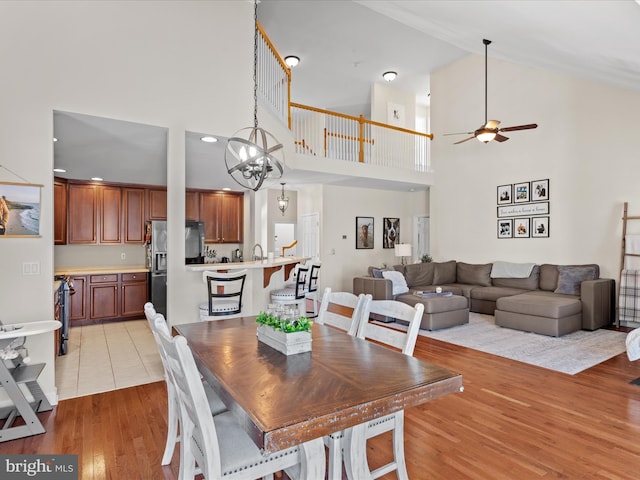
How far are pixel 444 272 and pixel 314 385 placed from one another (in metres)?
6.65

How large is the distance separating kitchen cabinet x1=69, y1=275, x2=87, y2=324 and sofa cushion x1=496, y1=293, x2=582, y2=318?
640cm

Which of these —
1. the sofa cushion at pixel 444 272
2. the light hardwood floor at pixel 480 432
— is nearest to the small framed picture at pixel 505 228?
the sofa cushion at pixel 444 272

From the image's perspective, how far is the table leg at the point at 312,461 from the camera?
1443 millimetres

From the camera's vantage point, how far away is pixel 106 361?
4047 mm

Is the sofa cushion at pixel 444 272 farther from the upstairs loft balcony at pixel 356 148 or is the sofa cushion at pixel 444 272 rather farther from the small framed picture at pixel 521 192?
the upstairs loft balcony at pixel 356 148

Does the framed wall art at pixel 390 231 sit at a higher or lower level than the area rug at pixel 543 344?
higher

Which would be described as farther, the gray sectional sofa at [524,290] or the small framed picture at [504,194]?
the small framed picture at [504,194]

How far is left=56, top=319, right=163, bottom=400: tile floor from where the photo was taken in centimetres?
339

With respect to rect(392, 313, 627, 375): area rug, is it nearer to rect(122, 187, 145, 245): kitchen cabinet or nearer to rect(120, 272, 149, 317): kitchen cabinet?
rect(120, 272, 149, 317): kitchen cabinet

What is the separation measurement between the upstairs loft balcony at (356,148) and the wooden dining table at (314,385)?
4605mm

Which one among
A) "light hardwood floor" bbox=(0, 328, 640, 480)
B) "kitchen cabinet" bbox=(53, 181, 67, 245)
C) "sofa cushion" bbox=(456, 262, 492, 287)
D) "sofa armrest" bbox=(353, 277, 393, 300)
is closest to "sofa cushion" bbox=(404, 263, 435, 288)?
"sofa cushion" bbox=(456, 262, 492, 287)

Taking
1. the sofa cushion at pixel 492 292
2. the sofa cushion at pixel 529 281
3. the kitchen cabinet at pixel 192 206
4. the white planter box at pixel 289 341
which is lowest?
the sofa cushion at pixel 492 292

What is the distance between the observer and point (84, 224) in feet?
19.7

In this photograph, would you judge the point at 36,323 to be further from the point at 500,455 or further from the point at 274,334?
the point at 500,455
